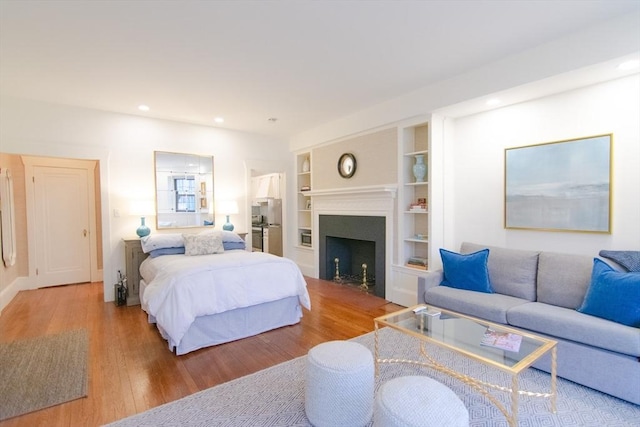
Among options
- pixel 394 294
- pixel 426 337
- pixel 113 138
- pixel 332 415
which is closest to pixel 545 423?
pixel 426 337

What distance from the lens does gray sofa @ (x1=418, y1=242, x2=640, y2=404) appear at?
2.11 m

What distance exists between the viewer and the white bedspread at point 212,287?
2816 mm

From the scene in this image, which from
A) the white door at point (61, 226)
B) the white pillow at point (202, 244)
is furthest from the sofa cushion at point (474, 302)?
the white door at point (61, 226)

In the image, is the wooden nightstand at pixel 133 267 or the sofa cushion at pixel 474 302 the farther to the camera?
the wooden nightstand at pixel 133 267

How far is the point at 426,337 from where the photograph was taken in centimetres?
218

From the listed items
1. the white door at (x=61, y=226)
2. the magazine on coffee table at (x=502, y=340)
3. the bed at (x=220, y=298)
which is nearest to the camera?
the magazine on coffee table at (x=502, y=340)

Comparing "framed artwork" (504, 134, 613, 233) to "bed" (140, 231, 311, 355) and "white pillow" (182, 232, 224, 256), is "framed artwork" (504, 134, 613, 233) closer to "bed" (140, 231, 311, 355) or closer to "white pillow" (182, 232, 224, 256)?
"bed" (140, 231, 311, 355)

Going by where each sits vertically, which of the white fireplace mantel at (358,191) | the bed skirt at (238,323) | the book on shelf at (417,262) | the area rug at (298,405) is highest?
the white fireplace mantel at (358,191)

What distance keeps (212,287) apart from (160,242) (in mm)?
1648

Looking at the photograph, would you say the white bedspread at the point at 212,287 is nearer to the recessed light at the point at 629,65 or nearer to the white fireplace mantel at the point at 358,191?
the white fireplace mantel at the point at 358,191

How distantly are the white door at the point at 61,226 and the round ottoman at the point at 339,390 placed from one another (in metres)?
5.46

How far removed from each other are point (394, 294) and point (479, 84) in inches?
108

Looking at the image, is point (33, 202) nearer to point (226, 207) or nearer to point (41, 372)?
point (226, 207)

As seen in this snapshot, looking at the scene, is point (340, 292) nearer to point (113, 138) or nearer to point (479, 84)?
point (479, 84)
